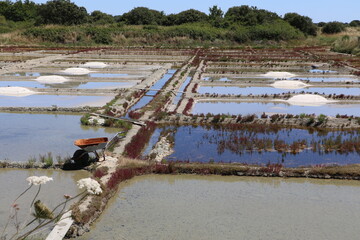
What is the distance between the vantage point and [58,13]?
63438mm

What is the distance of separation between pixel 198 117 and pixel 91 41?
44275mm

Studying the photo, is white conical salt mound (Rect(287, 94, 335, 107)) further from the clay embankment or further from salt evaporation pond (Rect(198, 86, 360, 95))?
the clay embankment

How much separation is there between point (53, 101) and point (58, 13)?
49.9 meters

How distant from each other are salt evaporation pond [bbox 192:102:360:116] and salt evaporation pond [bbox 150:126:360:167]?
2582 mm

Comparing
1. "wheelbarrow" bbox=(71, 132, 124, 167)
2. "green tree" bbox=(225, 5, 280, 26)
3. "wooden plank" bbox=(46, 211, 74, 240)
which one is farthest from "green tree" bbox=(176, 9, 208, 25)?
"wooden plank" bbox=(46, 211, 74, 240)

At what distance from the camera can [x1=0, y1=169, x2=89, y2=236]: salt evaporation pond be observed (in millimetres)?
7641

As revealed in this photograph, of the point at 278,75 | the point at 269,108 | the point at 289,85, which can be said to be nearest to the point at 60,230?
the point at 269,108

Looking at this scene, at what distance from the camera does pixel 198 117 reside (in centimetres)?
1428

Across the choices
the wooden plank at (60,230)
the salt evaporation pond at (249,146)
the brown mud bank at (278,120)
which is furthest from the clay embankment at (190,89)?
the wooden plank at (60,230)

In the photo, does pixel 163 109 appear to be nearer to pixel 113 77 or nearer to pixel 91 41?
pixel 113 77

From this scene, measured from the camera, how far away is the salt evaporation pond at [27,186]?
7.64 metres

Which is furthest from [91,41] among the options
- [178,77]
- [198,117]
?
[198,117]

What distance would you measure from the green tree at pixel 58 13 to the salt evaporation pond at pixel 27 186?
5789 centimetres

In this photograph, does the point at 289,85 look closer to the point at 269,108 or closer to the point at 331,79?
the point at 331,79
